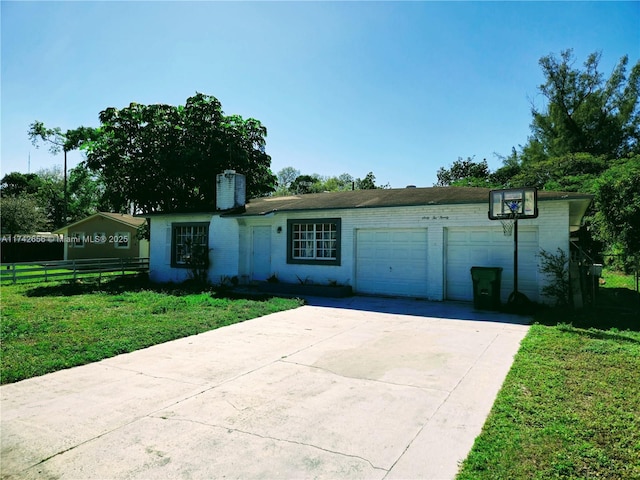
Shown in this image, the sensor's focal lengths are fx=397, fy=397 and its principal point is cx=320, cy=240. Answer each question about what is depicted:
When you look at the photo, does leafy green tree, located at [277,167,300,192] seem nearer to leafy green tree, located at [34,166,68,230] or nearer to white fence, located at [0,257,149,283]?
leafy green tree, located at [34,166,68,230]

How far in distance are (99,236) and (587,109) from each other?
Result: 4163 cm

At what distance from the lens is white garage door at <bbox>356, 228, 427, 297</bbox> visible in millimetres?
12117

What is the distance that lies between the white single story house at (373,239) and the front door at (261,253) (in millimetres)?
39

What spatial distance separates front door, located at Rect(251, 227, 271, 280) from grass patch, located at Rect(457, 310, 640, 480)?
10209 mm

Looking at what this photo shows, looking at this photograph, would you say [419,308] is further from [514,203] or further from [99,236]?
[99,236]

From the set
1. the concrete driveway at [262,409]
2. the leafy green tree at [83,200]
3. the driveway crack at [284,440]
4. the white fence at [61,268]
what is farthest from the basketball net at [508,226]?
the leafy green tree at [83,200]

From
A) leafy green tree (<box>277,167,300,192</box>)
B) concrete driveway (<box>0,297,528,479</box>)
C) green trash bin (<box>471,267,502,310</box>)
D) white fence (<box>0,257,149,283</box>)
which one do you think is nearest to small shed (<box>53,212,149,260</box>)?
white fence (<box>0,257,149,283</box>)

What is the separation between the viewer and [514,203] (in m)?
9.90

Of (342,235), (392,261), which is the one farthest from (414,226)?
(342,235)

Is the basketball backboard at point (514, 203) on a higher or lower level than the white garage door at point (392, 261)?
higher

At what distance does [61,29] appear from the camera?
8820 mm

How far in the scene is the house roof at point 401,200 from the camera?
1065cm

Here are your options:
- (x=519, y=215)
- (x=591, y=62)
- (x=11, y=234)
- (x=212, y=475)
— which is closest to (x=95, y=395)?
(x=212, y=475)

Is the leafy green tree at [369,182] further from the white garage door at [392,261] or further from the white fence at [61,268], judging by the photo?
the white garage door at [392,261]
